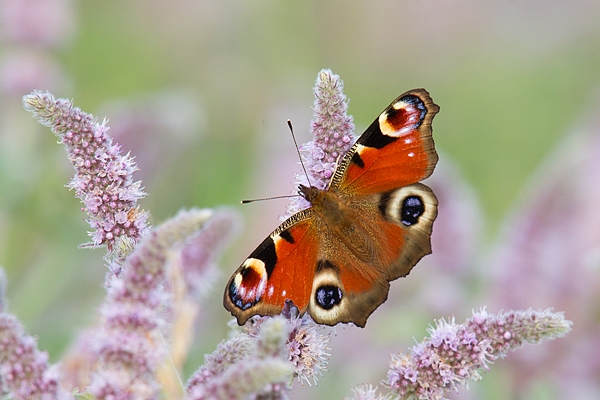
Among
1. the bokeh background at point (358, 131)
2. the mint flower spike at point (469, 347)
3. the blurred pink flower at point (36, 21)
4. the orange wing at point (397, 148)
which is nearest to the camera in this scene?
the mint flower spike at point (469, 347)

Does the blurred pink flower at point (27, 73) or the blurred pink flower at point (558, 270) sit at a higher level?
the blurred pink flower at point (27, 73)

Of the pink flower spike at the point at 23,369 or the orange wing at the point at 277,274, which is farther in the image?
the orange wing at the point at 277,274

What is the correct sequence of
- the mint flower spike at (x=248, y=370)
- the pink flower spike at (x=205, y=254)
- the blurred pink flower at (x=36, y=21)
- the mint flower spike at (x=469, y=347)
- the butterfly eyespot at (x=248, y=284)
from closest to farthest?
the mint flower spike at (x=248, y=370)
the mint flower spike at (x=469, y=347)
the butterfly eyespot at (x=248, y=284)
the pink flower spike at (x=205, y=254)
the blurred pink flower at (x=36, y=21)

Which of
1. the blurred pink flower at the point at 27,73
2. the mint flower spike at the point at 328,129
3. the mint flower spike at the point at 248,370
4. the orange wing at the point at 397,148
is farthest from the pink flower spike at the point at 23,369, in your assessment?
the blurred pink flower at the point at 27,73

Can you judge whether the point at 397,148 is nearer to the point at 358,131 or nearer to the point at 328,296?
the point at 328,296

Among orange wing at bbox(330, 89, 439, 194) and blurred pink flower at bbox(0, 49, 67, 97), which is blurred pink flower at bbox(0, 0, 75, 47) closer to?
blurred pink flower at bbox(0, 49, 67, 97)

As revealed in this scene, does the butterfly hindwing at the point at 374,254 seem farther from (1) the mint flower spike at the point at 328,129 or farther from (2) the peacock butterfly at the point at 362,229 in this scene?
(1) the mint flower spike at the point at 328,129
